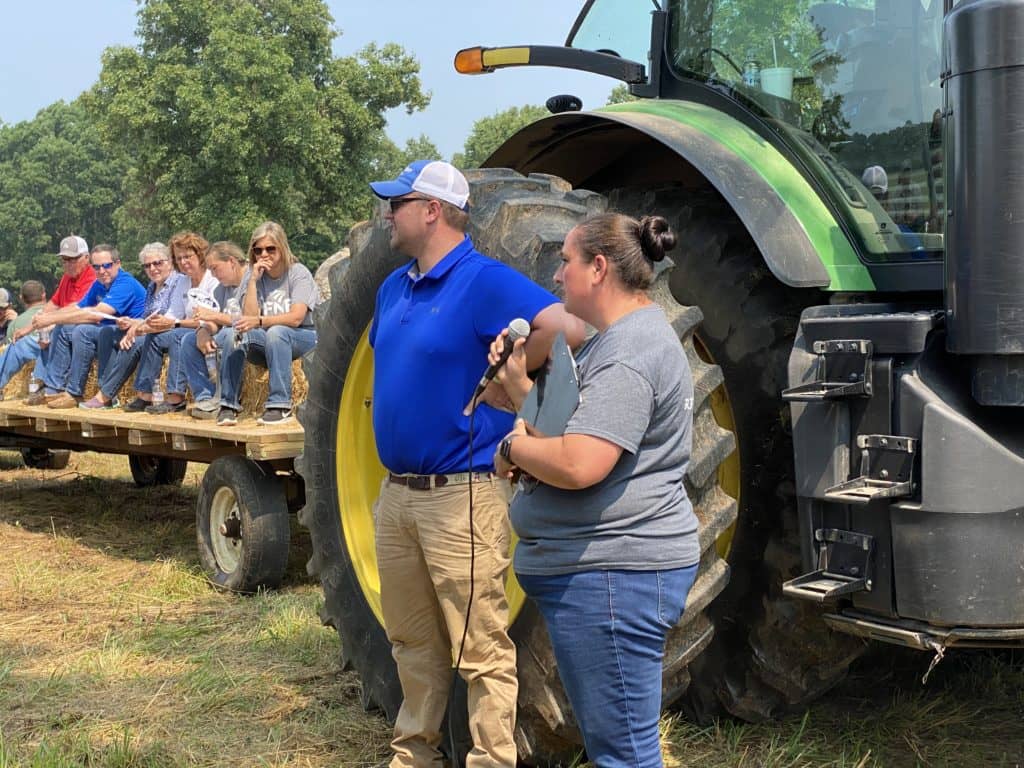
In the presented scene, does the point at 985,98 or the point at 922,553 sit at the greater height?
the point at 985,98

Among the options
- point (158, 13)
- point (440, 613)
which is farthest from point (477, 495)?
point (158, 13)

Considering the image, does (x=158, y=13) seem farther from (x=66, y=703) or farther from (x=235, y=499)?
(x=66, y=703)

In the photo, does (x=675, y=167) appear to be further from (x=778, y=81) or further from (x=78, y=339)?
(x=78, y=339)

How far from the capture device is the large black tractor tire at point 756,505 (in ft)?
11.5

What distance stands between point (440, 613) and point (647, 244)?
1.55 meters

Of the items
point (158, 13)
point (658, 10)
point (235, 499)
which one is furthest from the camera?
point (158, 13)

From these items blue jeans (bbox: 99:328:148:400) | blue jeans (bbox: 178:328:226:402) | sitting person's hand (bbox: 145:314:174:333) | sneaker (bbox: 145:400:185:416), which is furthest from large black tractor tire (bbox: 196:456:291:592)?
blue jeans (bbox: 99:328:148:400)

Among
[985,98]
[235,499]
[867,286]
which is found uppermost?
[985,98]

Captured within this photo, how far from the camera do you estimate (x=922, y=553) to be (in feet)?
9.18

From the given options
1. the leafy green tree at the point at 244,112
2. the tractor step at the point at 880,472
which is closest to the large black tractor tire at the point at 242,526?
the tractor step at the point at 880,472

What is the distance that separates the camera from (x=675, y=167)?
14.4ft

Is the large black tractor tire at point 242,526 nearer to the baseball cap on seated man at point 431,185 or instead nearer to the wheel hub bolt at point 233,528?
the wheel hub bolt at point 233,528

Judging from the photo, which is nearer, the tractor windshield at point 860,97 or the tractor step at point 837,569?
the tractor step at point 837,569

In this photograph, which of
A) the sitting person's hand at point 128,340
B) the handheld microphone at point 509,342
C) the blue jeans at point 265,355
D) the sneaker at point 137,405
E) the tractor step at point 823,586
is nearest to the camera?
the handheld microphone at point 509,342
